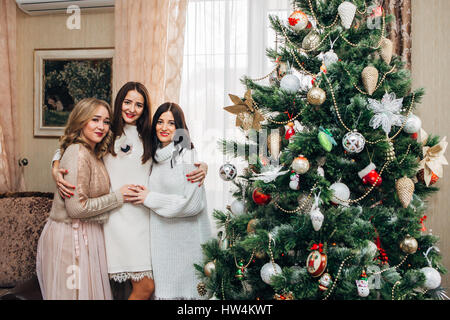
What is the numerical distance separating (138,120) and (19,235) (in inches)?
32.4

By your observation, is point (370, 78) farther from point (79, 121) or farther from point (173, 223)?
point (79, 121)

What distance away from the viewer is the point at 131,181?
5.41 ft

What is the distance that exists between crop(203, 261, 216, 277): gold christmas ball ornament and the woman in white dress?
29 cm

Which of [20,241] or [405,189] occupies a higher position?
[405,189]

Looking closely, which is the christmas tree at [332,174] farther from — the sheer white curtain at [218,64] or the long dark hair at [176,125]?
the sheer white curtain at [218,64]

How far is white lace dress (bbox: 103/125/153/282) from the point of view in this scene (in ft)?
5.32

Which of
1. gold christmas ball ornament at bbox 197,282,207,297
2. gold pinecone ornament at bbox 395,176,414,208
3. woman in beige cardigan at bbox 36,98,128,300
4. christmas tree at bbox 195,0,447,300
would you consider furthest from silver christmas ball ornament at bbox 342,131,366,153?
woman in beige cardigan at bbox 36,98,128,300

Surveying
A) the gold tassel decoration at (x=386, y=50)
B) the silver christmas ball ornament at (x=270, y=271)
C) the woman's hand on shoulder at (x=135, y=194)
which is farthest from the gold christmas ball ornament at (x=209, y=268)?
the gold tassel decoration at (x=386, y=50)

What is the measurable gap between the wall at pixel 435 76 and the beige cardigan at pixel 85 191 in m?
1.71

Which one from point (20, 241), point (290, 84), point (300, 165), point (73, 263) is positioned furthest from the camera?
point (20, 241)

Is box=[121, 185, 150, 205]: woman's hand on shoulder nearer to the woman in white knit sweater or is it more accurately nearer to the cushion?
the woman in white knit sweater

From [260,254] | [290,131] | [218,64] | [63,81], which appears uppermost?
[218,64]

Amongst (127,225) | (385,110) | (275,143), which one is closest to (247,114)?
(275,143)
